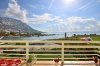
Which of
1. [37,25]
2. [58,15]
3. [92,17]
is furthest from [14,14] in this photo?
[92,17]

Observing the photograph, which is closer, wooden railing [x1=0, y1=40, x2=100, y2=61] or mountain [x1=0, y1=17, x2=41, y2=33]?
wooden railing [x1=0, y1=40, x2=100, y2=61]

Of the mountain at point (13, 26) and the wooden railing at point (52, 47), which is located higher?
the mountain at point (13, 26)

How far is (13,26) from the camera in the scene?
1346cm

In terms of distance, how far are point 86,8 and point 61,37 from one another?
3.07m

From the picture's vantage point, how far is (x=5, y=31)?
13.3 meters

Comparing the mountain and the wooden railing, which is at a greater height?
the mountain

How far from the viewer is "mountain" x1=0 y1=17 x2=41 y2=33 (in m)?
13.3

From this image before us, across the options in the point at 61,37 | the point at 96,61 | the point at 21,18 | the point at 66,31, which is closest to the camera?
the point at 96,61

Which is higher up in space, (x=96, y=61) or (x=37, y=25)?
Answer: (x=37, y=25)

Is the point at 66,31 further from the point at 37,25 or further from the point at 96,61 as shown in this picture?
the point at 96,61

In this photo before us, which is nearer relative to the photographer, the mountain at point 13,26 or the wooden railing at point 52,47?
the wooden railing at point 52,47

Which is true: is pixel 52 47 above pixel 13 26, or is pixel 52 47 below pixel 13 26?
below

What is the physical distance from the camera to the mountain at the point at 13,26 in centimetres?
1330

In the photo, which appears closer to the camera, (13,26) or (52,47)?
(52,47)
